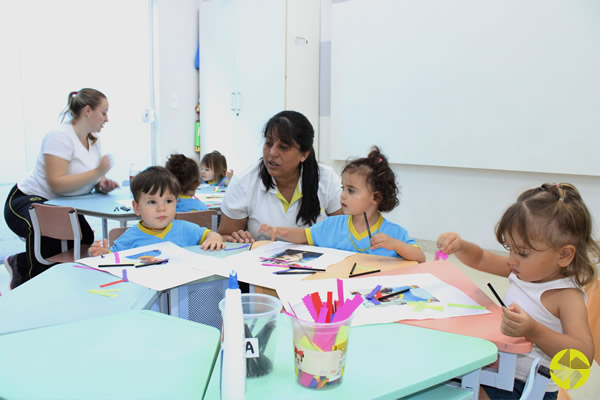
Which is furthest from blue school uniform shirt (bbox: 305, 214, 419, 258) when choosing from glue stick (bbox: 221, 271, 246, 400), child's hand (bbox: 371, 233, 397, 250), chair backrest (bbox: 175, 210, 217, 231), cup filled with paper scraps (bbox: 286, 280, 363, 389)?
glue stick (bbox: 221, 271, 246, 400)

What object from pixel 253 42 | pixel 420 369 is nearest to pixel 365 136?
pixel 253 42

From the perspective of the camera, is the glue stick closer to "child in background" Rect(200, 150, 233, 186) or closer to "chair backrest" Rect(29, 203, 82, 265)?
"chair backrest" Rect(29, 203, 82, 265)

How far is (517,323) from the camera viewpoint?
938 millimetres

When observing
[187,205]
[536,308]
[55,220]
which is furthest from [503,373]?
[55,220]

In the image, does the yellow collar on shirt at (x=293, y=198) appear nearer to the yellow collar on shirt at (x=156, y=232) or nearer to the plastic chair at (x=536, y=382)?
the yellow collar on shirt at (x=156, y=232)

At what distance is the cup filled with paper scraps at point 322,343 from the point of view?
72 cm

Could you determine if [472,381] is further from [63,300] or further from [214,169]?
[214,169]

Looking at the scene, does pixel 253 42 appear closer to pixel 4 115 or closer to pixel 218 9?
pixel 218 9

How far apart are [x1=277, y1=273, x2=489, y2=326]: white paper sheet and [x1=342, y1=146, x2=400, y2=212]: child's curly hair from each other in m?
0.47

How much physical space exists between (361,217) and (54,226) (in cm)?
168

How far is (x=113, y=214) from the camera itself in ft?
7.57

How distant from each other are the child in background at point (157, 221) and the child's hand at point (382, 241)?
64cm

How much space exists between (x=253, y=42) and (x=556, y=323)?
4.20 metres

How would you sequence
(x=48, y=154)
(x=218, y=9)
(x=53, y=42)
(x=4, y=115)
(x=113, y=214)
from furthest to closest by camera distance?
(x=218, y=9) → (x=53, y=42) → (x=4, y=115) → (x=48, y=154) → (x=113, y=214)
